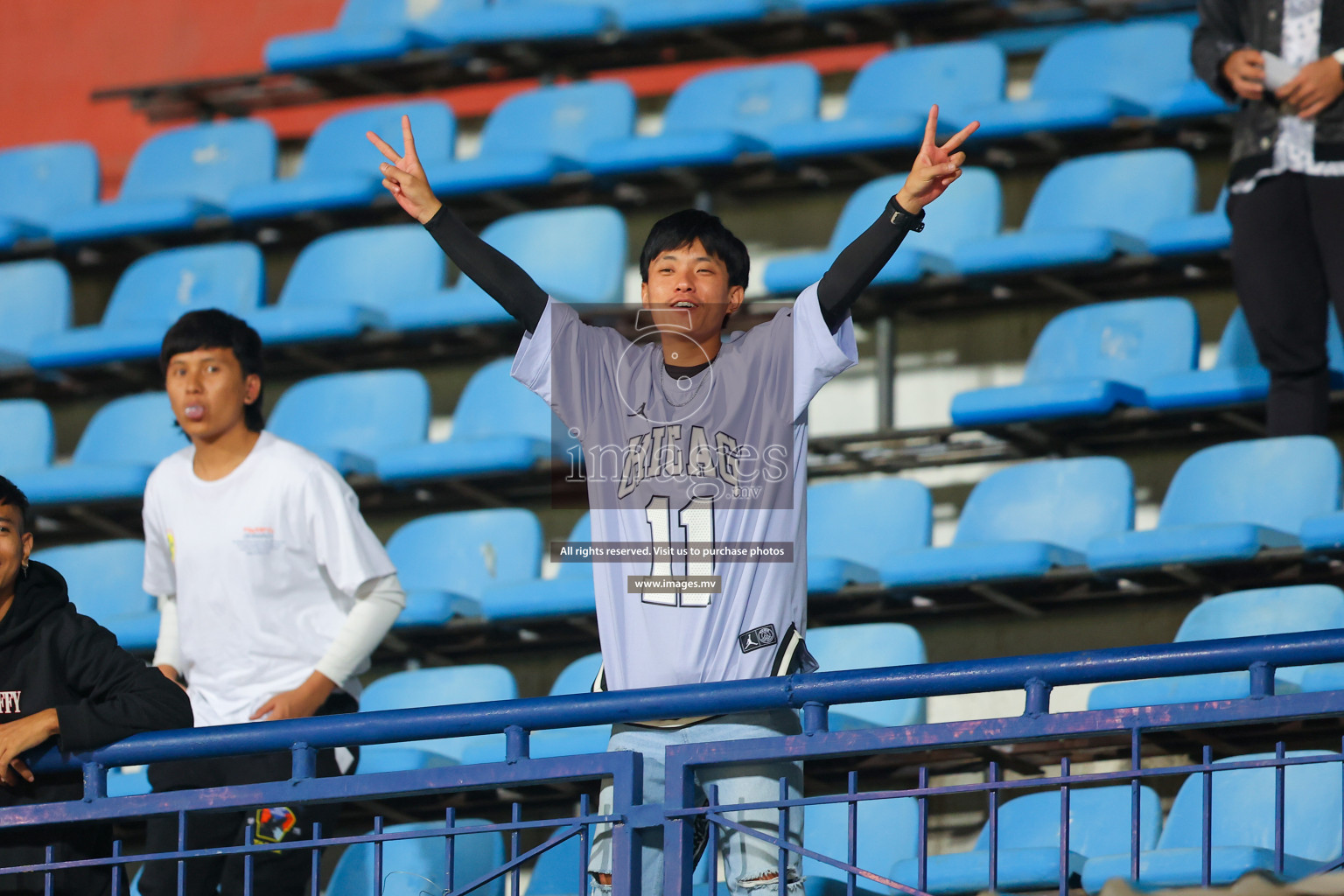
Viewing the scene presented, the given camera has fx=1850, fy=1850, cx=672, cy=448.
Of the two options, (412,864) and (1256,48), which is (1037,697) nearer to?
(412,864)

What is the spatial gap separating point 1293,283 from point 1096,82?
1.41m

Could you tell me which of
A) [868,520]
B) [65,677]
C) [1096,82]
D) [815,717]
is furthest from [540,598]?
[1096,82]

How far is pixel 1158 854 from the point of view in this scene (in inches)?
114

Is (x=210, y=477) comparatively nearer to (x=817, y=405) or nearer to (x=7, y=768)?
(x=7, y=768)

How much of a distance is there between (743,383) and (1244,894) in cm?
99

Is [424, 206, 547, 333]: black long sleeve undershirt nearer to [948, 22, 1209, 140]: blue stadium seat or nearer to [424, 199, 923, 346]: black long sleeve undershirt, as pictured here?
[424, 199, 923, 346]: black long sleeve undershirt

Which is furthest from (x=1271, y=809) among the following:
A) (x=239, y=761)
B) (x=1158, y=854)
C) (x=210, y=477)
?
(x=210, y=477)

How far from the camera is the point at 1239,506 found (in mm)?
3854

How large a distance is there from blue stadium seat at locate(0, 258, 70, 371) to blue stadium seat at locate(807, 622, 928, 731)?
2.92 m

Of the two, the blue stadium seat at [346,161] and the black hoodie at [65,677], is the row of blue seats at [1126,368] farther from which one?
the black hoodie at [65,677]

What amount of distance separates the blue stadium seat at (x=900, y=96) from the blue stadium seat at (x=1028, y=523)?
1.14m

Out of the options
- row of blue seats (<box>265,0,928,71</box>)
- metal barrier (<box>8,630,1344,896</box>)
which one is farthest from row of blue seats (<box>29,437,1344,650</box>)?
row of blue seats (<box>265,0,928,71</box>)

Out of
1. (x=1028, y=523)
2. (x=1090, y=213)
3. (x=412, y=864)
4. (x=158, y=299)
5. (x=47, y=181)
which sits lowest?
(x=412, y=864)

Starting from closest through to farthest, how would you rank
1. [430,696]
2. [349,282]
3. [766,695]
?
1. [766,695]
2. [430,696]
3. [349,282]
